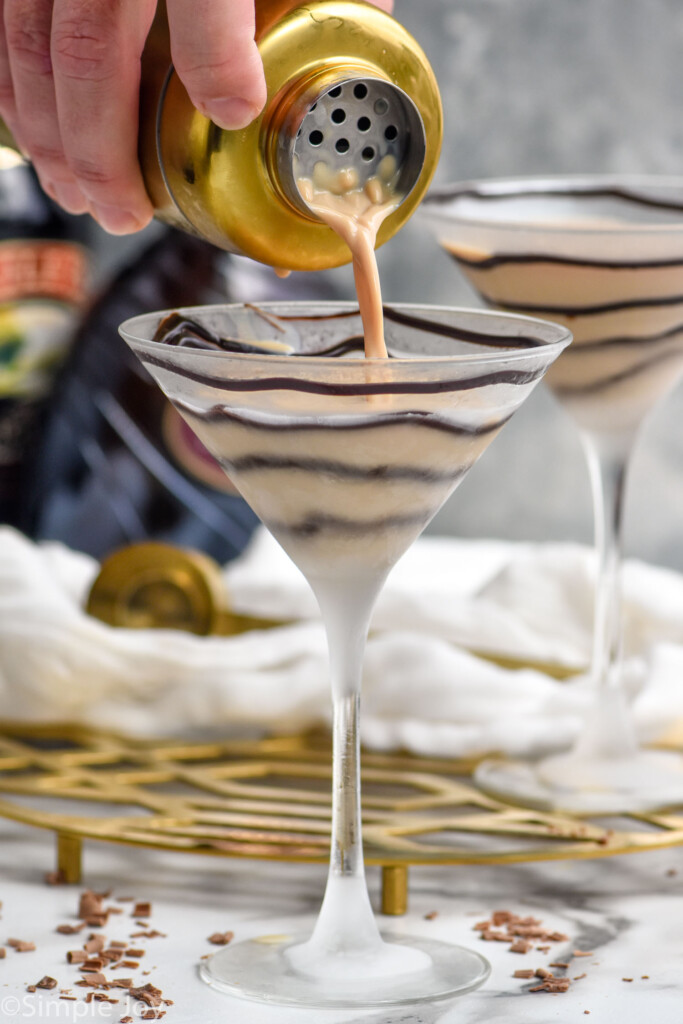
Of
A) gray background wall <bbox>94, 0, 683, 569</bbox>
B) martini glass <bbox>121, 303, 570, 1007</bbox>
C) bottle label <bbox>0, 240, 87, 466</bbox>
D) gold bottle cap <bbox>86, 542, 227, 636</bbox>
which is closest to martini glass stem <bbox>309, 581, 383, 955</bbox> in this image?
martini glass <bbox>121, 303, 570, 1007</bbox>

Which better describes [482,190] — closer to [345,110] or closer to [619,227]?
[619,227]

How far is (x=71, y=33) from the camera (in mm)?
755

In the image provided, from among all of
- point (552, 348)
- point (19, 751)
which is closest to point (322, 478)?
point (552, 348)

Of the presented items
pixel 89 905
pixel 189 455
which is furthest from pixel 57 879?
pixel 189 455

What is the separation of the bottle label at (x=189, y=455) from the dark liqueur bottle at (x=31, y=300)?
0.54ft

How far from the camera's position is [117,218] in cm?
82

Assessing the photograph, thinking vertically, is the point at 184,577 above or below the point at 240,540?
below

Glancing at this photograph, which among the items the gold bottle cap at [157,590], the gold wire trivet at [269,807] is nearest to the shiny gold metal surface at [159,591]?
the gold bottle cap at [157,590]

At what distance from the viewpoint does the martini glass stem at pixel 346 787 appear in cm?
75

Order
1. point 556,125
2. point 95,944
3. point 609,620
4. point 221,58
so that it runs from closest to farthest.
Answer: point 221,58
point 95,944
point 609,620
point 556,125

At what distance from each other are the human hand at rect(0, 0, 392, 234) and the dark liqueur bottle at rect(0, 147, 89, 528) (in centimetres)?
67

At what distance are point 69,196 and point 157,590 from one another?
0.36 m

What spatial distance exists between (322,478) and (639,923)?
321 mm

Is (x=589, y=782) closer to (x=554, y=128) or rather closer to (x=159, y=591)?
(x=159, y=591)
